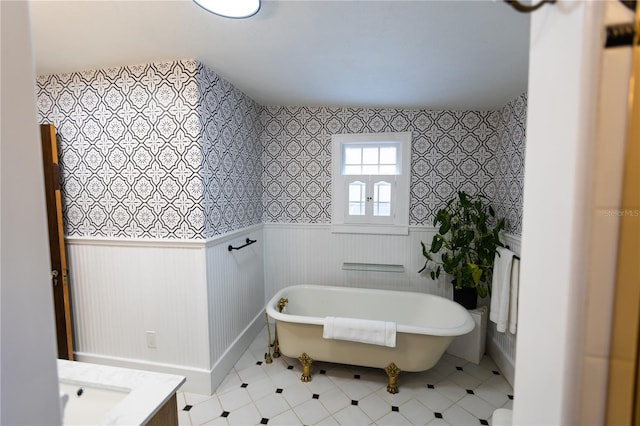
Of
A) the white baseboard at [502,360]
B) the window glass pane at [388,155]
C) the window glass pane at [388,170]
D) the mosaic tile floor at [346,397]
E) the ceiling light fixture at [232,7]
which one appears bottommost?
the mosaic tile floor at [346,397]

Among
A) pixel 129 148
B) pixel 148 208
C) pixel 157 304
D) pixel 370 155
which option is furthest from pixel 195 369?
pixel 370 155

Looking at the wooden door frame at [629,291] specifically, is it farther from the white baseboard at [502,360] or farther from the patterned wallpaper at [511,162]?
the white baseboard at [502,360]

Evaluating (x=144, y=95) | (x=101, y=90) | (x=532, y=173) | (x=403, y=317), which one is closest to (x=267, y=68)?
(x=144, y=95)

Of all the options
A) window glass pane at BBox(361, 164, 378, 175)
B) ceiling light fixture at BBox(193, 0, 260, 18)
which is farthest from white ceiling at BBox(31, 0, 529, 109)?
window glass pane at BBox(361, 164, 378, 175)

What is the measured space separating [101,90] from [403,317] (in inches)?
122

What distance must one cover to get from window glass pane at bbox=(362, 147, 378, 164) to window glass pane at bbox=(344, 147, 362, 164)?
0.14ft

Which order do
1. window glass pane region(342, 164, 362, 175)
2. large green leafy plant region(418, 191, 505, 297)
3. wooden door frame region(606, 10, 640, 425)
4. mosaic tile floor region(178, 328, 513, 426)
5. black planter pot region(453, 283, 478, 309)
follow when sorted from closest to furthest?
wooden door frame region(606, 10, 640, 425) < mosaic tile floor region(178, 328, 513, 426) < large green leafy plant region(418, 191, 505, 297) < black planter pot region(453, 283, 478, 309) < window glass pane region(342, 164, 362, 175)

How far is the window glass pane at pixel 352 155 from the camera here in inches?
114

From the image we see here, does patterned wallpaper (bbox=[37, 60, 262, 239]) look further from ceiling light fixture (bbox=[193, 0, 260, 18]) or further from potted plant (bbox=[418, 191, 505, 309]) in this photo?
potted plant (bbox=[418, 191, 505, 309])

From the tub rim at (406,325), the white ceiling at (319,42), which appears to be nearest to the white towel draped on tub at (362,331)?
the tub rim at (406,325)

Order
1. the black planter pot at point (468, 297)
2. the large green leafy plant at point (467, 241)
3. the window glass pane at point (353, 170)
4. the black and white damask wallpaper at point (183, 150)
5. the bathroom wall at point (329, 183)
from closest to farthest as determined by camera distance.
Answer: the black and white damask wallpaper at point (183, 150) < the large green leafy plant at point (467, 241) < the black planter pot at point (468, 297) < the bathroom wall at point (329, 183) < the window glass pane at point (353, 170)

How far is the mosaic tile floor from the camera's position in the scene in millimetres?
1845

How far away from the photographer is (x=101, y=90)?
2.04m

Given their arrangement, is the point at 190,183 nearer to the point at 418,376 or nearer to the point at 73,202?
the point at 73,202
